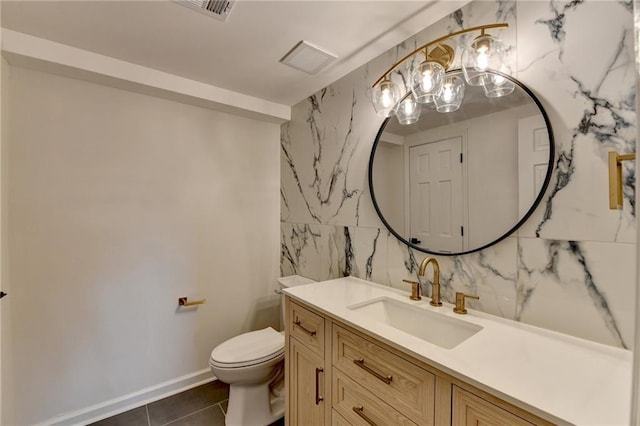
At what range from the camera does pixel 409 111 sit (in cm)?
149

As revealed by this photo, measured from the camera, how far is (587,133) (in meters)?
0.96

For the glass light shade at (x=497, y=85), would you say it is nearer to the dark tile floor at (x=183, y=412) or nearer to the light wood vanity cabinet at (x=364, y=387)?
the light wood vanity cabinet at (x=364, y=387)

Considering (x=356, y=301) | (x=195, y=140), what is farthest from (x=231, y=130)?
(x=356, y=301)

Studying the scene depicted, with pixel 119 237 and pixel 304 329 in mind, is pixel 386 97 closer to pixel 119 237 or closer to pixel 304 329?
pixel 304 329

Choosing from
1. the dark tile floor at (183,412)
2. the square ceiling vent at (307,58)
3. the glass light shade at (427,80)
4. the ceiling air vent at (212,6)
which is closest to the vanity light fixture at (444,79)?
the glass light shade at (427,80)

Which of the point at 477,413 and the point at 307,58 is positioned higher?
the point at 307,58

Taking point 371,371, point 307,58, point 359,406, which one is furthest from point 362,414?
point 307,58

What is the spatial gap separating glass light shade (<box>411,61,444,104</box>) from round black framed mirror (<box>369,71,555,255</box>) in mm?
66

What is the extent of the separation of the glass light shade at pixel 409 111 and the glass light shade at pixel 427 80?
5 cm

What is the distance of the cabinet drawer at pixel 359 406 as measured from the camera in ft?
3.19

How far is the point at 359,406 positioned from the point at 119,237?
1.86m

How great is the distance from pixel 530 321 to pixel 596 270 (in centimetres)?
29

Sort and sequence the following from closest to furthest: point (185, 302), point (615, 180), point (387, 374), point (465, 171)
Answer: point (615, 180) → point (387, 374) → point (465, 171) → point (185, 302)

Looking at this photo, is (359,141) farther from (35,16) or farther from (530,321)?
(35,16)
